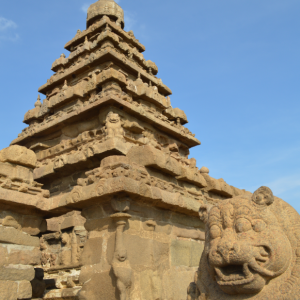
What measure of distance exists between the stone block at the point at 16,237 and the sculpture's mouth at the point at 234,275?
318 cm

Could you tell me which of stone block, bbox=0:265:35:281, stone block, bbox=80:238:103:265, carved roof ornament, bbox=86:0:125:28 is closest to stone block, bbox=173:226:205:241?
stone block, bbox=80:238:103:265

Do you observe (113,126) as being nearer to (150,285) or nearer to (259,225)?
(150,285)

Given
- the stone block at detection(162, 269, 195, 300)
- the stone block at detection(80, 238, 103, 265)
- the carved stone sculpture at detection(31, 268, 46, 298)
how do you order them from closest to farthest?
the stone block at detection(80, 238, 103, 265) → the stone block at detection(162, 269, 195, 300) → the carved stone sculpture at detection(31, 268, 46, 298)

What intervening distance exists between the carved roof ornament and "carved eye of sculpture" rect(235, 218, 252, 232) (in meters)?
14.7

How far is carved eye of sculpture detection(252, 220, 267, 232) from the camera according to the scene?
2957 millimetres

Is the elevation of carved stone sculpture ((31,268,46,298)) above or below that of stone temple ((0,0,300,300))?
below

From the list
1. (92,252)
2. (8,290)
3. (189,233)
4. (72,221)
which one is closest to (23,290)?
(8,290)

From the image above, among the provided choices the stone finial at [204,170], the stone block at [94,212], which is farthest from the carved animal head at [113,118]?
the stone block at [94,212]

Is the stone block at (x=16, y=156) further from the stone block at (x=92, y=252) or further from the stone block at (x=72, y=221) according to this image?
the stone block at (x=72, y=221)

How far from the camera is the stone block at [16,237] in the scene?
4621 mm

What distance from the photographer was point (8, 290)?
437cm

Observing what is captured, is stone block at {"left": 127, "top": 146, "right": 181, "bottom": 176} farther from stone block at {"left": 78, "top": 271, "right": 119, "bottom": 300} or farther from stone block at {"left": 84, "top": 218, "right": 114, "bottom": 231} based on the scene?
stone block at {"left": 78, "top": 271, "right": 119, "bottom": 300}

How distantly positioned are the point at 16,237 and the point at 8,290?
749mm

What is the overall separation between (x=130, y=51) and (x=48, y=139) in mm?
5402
